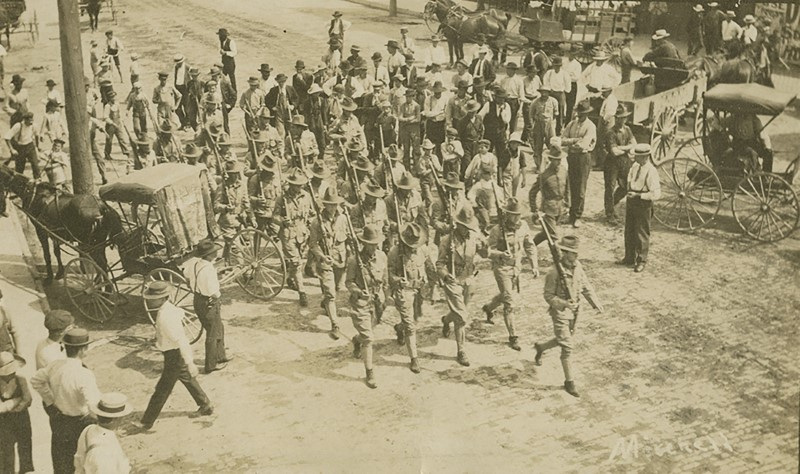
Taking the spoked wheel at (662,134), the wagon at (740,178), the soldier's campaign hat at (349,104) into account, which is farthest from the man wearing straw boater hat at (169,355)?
the spoked wheel at (662,134)

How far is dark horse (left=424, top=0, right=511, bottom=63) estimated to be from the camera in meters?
23.0

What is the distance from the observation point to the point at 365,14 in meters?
24.5

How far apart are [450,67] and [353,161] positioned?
1142 cm

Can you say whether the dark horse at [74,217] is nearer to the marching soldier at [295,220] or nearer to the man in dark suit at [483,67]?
the marching soldier at [295,220]

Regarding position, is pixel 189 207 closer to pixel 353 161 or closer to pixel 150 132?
pixel 353 161

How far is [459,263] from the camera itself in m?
10.2

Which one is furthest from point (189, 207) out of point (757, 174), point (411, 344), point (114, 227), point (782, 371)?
point (757, 174)

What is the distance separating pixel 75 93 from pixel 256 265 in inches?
161

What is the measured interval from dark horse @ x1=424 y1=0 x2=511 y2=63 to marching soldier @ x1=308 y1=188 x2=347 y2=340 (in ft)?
43.9

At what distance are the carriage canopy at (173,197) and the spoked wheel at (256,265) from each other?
29.8 inches

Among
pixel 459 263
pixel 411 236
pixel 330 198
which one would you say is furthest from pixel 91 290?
pixel 459 263

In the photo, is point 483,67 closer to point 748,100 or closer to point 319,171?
point 748,100

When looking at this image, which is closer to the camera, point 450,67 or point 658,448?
point 658,448

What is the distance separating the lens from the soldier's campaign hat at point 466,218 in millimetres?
10141
